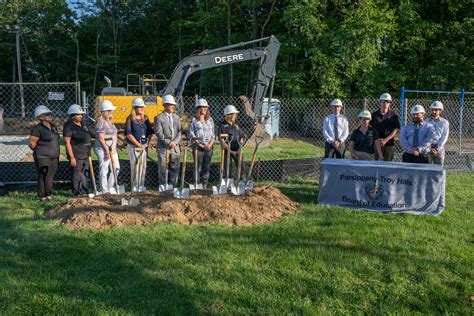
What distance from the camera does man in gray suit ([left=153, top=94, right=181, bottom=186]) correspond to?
7.70 meters

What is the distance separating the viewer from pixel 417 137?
773 centimetres

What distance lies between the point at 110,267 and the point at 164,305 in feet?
3.52

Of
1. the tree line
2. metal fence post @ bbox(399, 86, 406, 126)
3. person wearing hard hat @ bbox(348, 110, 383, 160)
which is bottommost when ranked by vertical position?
person wearing hard hat @ bbox(348, 110, 383, 160)

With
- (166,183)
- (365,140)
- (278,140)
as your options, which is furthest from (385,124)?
(278,140)

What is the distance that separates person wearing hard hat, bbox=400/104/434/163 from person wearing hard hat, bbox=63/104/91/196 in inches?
222

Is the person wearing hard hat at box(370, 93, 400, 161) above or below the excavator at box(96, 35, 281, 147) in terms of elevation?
below

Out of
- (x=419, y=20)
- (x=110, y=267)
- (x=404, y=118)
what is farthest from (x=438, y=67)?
(x=110, y=267)

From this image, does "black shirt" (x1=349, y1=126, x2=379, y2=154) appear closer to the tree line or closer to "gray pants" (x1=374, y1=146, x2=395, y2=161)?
"gray pants" (x1=374, y1=146, x2=395, y2=161)

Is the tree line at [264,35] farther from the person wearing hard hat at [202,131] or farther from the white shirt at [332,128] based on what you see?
the person wearing hard hat at [202,131]

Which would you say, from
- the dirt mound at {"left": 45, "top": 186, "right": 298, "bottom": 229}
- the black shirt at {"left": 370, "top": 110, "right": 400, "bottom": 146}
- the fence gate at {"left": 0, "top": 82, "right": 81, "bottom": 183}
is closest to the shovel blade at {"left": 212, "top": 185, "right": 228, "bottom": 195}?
the dirt mound at {"left": 45, "top": 186, "right": 298, "bottom": 229}

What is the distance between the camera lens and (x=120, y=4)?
36.3 metres

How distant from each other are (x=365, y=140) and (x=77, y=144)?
5156 mm

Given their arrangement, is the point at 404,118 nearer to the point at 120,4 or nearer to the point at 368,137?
the point at 368,137

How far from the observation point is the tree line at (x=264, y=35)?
70.1 feet
